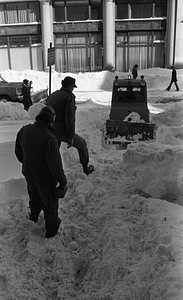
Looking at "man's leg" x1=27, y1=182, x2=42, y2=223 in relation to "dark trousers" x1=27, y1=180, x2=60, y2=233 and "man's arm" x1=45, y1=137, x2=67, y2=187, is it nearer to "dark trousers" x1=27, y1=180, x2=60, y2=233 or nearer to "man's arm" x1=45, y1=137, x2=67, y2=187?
"dark trousers" x1=27, y1=180, x2=60, y2=233

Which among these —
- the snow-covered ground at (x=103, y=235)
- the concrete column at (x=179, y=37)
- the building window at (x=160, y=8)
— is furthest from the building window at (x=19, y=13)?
the snow-covered ground at (x=103, y=235)

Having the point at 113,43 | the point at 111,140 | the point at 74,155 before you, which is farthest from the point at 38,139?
the point at 113,43

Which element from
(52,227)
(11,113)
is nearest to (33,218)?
(52,227)

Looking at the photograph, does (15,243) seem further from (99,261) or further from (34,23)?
(34,23)

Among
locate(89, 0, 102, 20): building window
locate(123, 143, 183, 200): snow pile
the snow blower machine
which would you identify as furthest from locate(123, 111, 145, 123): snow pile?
locate(89, 0, 102, 20): building window

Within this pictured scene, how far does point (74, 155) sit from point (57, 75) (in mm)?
19911

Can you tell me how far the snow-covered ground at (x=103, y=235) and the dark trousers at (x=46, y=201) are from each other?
25cm

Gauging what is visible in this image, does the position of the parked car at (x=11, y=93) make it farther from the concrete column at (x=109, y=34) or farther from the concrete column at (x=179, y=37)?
the concrete column at (x=179, y=37)

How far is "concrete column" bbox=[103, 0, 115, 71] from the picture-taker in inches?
1052

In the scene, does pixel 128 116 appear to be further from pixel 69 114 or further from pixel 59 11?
pixel 59 11

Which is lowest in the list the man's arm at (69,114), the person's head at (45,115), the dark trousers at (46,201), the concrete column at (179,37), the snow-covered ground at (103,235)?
the snow-covered ground at (103,235)

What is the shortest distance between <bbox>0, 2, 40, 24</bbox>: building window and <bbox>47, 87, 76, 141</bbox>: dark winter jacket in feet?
84.0

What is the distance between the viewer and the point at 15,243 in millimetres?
4238

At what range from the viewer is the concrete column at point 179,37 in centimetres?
2605
